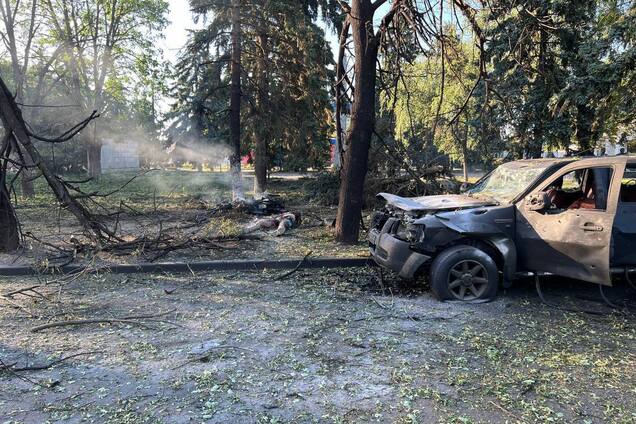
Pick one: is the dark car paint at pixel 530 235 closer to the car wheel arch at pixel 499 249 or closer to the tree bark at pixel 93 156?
the car wheel arch at pixel 499 249

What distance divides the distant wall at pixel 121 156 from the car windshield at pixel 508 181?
4946 centimetres

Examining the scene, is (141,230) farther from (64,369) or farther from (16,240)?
(64,369)

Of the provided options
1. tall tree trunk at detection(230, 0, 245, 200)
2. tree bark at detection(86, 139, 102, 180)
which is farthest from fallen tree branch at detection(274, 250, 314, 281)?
tree bark at detection(86, 139, 102, 180)

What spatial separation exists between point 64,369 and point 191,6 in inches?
514

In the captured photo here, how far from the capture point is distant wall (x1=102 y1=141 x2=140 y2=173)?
51.2 meters

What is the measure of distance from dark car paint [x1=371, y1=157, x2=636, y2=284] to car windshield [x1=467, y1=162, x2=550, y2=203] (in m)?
0.15

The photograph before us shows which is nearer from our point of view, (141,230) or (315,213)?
(141,230)

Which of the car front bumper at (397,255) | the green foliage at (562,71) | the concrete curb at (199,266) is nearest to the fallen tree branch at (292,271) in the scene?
the concrete curb at (199,266)

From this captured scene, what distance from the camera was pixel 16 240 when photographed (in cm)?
823

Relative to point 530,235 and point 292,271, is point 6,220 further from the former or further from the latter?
point 530,235

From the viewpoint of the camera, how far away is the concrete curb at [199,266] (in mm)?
7168

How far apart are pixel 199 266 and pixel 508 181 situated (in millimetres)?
4821

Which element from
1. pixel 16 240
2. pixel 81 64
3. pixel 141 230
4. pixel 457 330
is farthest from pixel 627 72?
pixel 81 64

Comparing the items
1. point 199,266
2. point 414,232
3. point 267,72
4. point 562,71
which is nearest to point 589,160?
point 414,232
